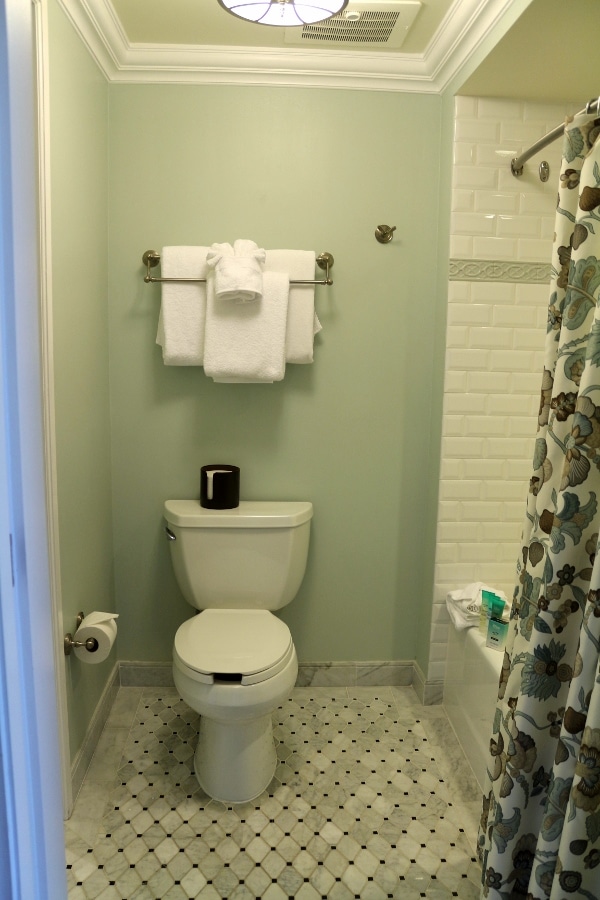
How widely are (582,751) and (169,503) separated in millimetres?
1628

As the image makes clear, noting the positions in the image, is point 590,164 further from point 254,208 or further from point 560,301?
point 254,208

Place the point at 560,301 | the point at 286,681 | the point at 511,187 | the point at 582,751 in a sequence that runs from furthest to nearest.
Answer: the point at 511,187 < the point at 286,681 < the point at 560,301 < the point at 582,751

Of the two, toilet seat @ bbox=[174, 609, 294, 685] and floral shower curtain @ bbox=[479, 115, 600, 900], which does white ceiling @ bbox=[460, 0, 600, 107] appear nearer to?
floral shower curtain @ bbox=[479, 115, 600, 900]

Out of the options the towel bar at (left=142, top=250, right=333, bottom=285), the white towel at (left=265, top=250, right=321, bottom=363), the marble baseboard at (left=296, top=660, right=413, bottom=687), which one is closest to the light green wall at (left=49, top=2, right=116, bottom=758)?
the towel bar at (left=142, top=250, right=333, bottom=285)

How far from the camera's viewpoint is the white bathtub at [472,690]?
1.98 m

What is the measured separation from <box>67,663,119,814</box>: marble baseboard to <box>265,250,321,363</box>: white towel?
137cm

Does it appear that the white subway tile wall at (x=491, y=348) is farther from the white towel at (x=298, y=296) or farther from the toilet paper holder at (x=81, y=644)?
the toilet paper holder at (x=81, y=644)

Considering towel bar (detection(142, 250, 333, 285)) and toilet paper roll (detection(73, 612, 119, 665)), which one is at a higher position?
towel bar (detection(142, 250, 333, 285))

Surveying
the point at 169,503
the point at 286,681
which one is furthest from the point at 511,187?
the point at 286,681

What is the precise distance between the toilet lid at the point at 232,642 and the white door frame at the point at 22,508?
1047 millimetres

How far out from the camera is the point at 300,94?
88.0 inches

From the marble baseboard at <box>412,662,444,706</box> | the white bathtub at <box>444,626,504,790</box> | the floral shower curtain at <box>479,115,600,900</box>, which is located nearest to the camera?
the floral shower curtain at <box>479,115,600,900</box>

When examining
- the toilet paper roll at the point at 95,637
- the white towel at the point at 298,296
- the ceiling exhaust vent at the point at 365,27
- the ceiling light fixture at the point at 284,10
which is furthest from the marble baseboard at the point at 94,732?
the ceiling exhaust vent at the point at 365,27

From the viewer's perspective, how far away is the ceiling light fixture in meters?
1.61
